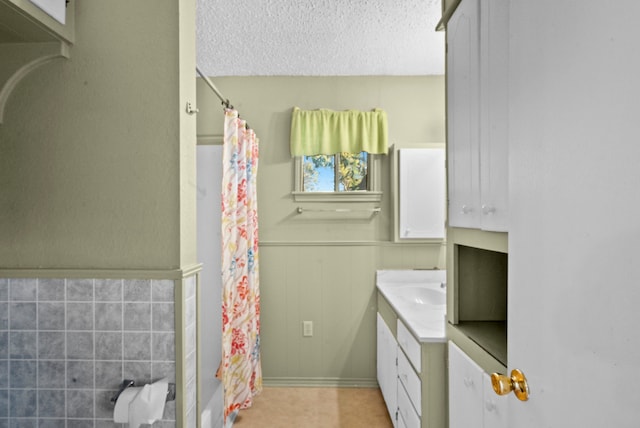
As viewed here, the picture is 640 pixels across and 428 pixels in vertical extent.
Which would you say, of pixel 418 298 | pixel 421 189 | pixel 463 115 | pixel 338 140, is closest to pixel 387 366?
pixel 418 298

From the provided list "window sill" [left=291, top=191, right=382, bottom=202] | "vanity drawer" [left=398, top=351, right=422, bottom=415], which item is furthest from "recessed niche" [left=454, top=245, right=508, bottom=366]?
"window sill" [left=291, top=191, right=382, bottom=202]

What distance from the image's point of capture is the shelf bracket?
4.59ft

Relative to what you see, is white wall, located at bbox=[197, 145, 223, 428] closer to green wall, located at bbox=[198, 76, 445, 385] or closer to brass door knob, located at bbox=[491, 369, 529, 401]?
green wall, located at bbox=[198, 76, 445, 385]

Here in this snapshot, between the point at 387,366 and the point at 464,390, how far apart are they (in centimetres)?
135

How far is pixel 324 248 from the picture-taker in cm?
321

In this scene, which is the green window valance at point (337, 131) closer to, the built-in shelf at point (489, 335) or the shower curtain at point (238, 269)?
the shower curtain at point (238, 269)

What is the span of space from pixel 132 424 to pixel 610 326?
1370 millimetres

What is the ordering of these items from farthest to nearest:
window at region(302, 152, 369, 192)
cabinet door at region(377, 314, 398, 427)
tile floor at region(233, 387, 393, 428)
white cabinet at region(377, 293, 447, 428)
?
window at region(302, 152, 369, 192) → tile floor at region(233, 387, 393, 428) → cabinet door at region(377, 314, 398, 427) → white cabinet at region(377, 293, 447, 428)

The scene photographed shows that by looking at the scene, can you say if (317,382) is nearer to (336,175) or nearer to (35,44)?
(336,175)

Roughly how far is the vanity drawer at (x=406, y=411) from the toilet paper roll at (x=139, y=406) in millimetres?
1124

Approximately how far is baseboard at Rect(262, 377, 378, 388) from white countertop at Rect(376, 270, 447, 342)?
808mm

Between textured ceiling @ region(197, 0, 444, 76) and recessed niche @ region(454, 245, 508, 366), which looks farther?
textured ceiling @ region(197, 0, 444, 76)

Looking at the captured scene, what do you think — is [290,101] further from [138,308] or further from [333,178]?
[138,308]

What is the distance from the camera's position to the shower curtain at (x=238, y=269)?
7.56 feet
